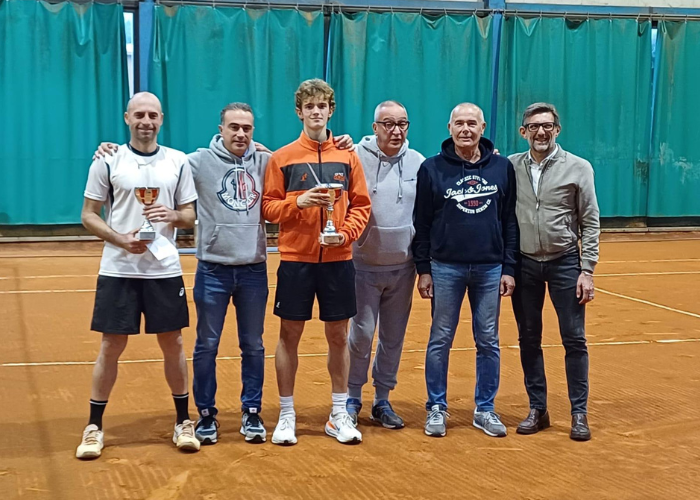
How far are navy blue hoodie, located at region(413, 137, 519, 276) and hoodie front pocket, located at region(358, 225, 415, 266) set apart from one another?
8 centimetres

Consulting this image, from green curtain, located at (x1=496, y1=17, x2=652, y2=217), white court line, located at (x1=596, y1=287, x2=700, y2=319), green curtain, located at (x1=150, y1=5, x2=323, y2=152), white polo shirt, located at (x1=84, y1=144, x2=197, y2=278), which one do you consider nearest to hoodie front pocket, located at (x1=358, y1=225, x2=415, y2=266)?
white polo shirt, located at (x1=84, y1=144, x2=197, y2=278)

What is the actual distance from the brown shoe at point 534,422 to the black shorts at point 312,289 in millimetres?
1042

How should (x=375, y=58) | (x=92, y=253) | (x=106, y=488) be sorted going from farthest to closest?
(x=375, y=58), (x=92, y=253), (x=106, y=488)

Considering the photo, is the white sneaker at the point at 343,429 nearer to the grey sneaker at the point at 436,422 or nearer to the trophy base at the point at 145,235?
the grey sneaker at the point at 436,422

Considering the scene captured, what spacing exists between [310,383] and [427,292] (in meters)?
1.22

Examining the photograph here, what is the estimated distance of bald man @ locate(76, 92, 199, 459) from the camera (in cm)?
371

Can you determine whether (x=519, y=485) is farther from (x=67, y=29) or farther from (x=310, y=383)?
(x=67, y=29)

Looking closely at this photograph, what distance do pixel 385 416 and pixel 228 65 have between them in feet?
29.8

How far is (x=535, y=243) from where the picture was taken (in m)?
4.11

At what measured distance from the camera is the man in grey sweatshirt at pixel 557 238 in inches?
160

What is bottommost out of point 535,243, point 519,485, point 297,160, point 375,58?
point 519,485

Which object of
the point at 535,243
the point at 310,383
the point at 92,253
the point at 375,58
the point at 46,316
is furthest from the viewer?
the point at 375,58

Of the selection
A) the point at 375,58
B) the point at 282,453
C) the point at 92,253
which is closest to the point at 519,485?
the point at 282,453

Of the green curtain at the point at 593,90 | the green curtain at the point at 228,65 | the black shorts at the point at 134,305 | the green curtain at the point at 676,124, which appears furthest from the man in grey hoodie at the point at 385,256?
the green curtain at the point at 676,124
